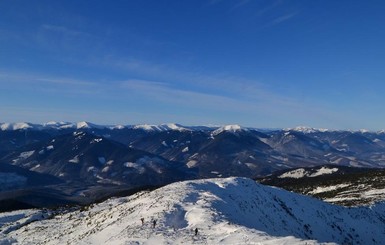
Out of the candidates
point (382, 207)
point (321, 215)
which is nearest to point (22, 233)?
point (321, 215)

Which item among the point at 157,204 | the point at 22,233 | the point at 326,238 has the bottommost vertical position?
the point at 22,233

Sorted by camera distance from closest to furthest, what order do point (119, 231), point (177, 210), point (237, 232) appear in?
Answer: 1. point (237, 232)
2. point (119, 231)
3. point (177, 210)

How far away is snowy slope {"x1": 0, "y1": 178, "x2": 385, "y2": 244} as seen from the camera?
29297mm

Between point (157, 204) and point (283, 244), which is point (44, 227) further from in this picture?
point (283, 244)

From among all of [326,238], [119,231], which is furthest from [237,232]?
[326,238]

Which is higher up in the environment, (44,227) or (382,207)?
(382,207)

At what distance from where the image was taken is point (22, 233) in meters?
52.1

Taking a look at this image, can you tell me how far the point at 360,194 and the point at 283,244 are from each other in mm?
66146

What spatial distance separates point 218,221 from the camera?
32.1m

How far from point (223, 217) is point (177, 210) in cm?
428

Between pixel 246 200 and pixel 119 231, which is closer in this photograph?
pixel 119 231

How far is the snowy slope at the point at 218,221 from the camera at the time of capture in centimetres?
2930

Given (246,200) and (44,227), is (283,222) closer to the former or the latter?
(246,200)

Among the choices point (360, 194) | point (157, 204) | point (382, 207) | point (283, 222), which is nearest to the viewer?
point (157, 204)
